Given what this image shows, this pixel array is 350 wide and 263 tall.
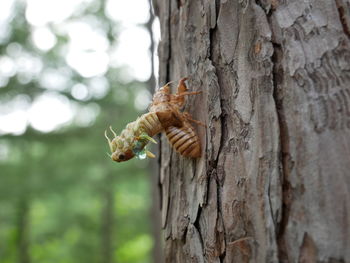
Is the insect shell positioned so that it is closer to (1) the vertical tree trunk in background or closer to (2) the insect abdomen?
(2) the insect abdomen

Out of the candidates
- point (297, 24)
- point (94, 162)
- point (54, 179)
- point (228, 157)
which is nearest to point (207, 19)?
point (297, 24)

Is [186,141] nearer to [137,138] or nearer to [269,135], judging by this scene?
[137,138]

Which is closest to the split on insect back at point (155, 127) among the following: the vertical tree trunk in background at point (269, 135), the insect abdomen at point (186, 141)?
the insect abdomen at point (186, 141)

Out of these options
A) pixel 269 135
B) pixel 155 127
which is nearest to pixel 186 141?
pixel 155 127

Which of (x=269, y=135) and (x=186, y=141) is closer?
(x=269, y=135)

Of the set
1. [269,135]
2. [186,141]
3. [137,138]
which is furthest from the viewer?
[137,138]

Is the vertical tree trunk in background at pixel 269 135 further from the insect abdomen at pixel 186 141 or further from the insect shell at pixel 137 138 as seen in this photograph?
the insect shell at pixel 137 138

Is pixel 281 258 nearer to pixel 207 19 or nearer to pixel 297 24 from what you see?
pixel 297 24
